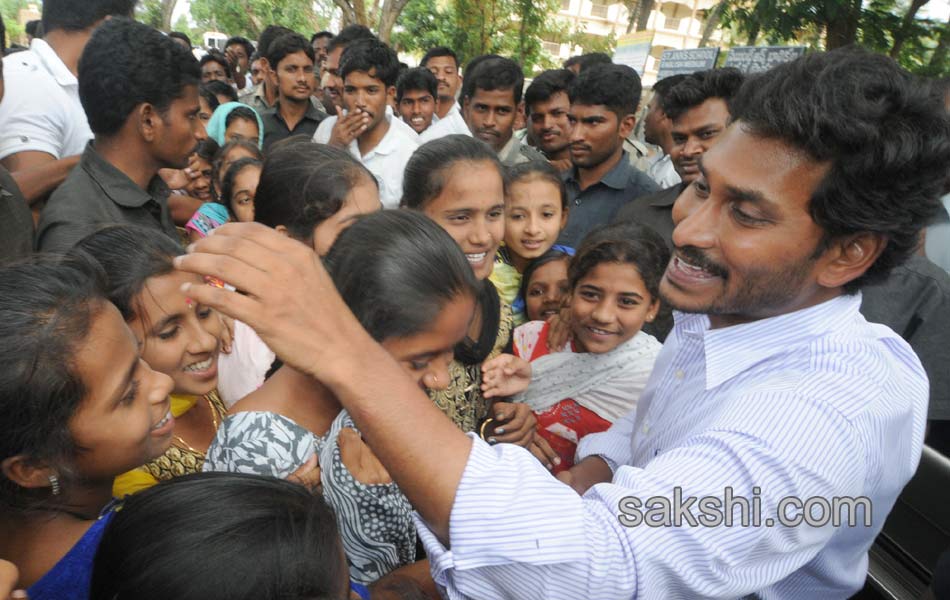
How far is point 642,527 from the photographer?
105 centimetres

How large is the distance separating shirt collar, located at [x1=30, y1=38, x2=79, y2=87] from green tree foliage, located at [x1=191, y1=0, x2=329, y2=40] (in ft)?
75.3

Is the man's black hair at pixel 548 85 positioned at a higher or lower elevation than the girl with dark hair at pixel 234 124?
higher

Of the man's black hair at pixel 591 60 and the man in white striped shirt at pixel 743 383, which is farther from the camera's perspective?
the man's black hair at pixel 591 60

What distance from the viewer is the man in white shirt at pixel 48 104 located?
8.73ft

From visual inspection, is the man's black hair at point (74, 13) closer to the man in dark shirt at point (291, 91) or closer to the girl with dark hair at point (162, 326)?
the girl with dark hair at point (162, 326)

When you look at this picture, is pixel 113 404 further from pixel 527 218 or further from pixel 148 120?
pixel 527 218

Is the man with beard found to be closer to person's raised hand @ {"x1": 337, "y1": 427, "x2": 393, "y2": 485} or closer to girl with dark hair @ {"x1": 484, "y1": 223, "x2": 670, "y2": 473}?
girl with dark hair @ {"x1": 484, "y1": 223, "x2": 670, "y2": 473}

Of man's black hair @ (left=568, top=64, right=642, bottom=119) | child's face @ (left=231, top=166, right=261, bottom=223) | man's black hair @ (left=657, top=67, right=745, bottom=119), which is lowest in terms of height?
child's face @ (left=231, top=166, right=261, bottom=223)

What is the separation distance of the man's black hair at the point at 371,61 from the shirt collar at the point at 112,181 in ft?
9.01

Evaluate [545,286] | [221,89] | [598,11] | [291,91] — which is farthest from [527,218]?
[598,11]

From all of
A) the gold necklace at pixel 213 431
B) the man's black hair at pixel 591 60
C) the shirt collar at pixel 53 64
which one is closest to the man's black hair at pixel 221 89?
the shirt collar at pixel 53 64

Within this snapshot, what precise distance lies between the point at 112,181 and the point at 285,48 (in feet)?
13.0

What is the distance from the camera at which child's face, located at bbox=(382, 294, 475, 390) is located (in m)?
1.56

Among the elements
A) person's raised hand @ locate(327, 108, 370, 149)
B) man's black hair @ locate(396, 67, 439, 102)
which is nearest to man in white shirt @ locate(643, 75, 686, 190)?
man's black hair @ locate(396, 67, 439, 102)
